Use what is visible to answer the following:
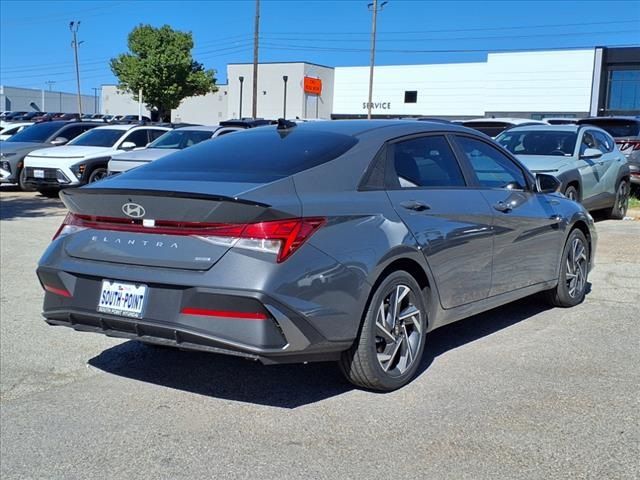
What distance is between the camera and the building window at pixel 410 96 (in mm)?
66750

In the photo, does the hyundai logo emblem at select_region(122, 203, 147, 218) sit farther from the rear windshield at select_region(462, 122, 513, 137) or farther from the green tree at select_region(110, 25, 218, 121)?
the green tree at select_region(110, 25, 218, 121)

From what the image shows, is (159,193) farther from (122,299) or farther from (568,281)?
(568,281)

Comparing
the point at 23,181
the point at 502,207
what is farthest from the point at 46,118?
the point at 502,207

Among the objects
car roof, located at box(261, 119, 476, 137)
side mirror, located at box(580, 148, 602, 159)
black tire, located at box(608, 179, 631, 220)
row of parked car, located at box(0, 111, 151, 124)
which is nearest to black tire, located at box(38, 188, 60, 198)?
side mirror, located at box(580, 148, 602, 159)

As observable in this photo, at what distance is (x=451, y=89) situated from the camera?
65062 millimetres

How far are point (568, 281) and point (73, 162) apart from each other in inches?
471

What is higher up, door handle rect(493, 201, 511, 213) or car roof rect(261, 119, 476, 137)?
car roof rect(261, 119, 476, 137)

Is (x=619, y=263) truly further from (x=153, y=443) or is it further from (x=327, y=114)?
(x=327, y=114)

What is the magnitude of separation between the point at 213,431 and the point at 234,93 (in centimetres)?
7318

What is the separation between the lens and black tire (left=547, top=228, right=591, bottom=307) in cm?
643

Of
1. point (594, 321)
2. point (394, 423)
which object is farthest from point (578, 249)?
point (394, 423)

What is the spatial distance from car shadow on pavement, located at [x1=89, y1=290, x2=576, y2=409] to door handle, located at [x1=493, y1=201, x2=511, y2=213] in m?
1.02

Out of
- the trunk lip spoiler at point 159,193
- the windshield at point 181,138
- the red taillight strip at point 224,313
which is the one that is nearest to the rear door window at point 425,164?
the trunk lip spoiler at point 159,193

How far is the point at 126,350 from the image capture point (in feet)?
17.8
